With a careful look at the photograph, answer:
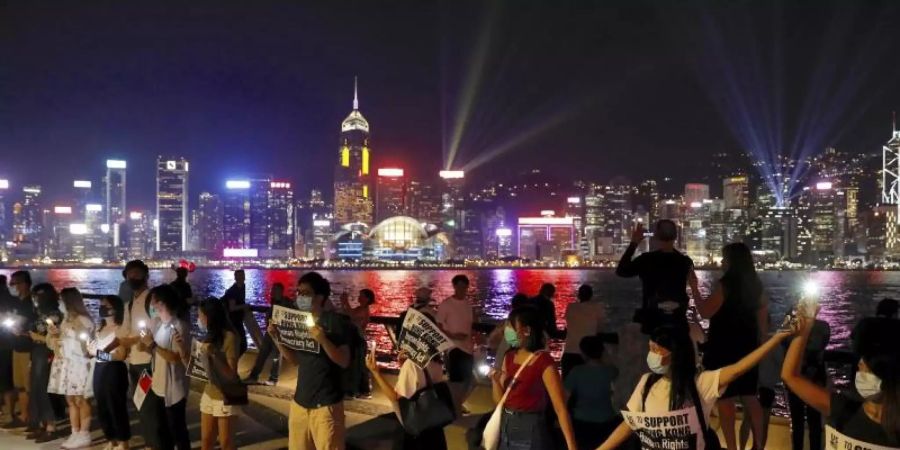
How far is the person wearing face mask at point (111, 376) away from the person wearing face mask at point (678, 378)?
553 cm

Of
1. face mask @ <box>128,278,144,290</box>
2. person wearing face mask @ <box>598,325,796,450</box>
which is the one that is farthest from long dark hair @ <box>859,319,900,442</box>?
face mask @ <box>128,278,144,290</box>

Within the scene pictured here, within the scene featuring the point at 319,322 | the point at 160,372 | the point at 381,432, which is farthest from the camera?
the point at 381,432

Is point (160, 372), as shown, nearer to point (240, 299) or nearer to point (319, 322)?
point (319, 322)

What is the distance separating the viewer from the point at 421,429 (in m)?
6.19

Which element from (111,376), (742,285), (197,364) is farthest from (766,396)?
(111,376)

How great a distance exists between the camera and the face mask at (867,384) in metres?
3.67

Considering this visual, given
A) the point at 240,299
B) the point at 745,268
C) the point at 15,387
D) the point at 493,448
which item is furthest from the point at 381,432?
the point at 240,299

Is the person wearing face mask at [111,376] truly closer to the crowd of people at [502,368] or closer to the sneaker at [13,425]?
the crowd of people at [502,368]

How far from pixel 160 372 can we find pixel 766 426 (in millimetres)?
5413

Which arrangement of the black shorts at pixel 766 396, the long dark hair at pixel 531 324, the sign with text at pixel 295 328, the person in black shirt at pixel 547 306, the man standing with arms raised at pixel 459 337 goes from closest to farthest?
the long dark hair at pixel 531 324 → the sign with text at pixel 295 328 → the black shorts at pixel 766 396 → the person in black shirt at pixel 547 306 → the man standing with arms raised at pixel 459 337

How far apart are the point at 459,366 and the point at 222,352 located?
9.85ft

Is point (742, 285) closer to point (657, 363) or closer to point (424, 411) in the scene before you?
point (657, 363)

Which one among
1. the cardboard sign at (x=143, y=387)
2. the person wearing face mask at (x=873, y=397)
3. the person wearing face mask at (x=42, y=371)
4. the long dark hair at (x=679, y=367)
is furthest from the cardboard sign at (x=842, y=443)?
the person wearing face mask at (x=42, y=371)

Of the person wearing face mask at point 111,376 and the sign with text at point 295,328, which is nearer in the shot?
the sign with text at point 295,328
